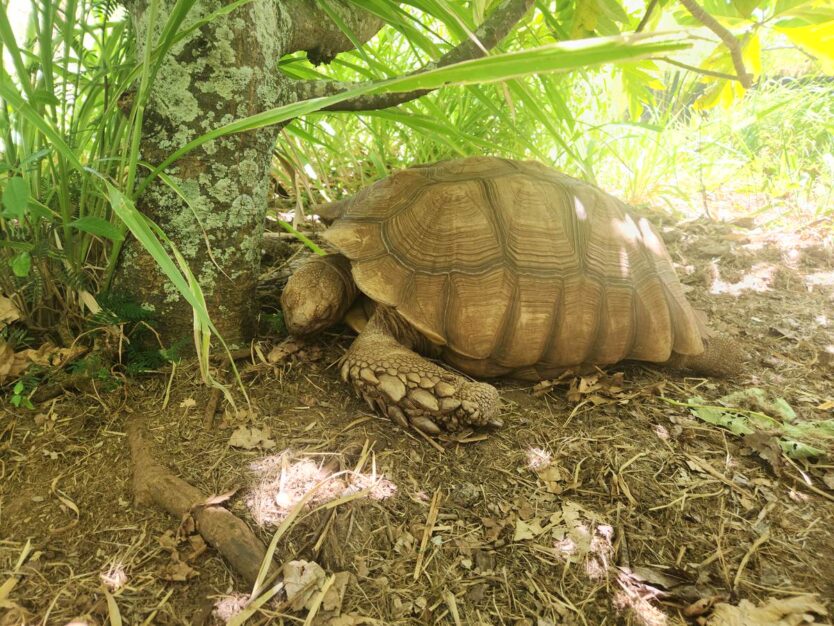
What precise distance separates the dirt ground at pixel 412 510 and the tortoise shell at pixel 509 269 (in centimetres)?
26

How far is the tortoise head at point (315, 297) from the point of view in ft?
6.51

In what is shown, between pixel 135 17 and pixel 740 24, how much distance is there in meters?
→ 2.16

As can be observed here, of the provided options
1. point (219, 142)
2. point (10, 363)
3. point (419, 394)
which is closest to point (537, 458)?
point (419, 394)

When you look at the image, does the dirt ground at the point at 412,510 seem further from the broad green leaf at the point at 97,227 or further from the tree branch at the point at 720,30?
the tree branch at the point at 720,30

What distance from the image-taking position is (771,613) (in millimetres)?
1201

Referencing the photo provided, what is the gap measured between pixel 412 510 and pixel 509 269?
1063 millimetres

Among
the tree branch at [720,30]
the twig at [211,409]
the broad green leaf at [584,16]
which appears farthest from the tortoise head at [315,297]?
the tree branch at [720,30]

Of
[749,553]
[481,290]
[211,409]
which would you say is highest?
[481,290]

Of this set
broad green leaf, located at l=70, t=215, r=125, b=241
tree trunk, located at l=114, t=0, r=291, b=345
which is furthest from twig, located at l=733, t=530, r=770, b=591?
broad green leaf, located at l=70, t=215, r=125, b=241

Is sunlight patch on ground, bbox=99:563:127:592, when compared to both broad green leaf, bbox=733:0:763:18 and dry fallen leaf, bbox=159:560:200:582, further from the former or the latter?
broad green leaf, bbox=733:0:763:18

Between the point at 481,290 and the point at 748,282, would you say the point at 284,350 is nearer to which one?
the point at 481,290

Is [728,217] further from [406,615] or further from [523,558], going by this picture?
[406,615]

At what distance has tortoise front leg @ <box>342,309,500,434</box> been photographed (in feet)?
5.71

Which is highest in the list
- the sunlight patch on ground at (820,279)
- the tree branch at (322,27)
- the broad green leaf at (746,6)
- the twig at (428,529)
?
the tree branch at (322,27)
